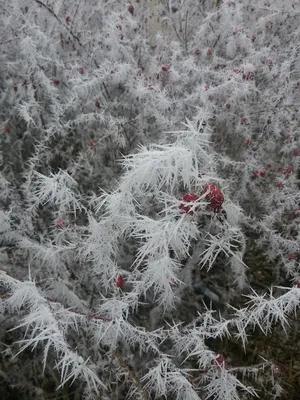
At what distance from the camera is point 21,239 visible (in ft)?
7.10

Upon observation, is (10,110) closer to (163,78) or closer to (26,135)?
(26,135)

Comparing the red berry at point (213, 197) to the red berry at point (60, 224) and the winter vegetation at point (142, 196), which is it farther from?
the red berry at point (60, 224)

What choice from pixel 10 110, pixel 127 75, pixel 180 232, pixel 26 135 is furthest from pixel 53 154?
pixel 180 232

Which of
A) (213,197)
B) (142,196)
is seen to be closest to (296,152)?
(142,196)

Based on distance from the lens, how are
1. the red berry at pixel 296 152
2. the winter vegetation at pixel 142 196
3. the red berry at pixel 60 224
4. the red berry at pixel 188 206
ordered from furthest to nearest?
the red berry at pixel 296 152, the red berry at pixel 60 224, the winter vegetation at pixel 142 196, the red berry at pixel 188 206

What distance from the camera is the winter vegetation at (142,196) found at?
182 centimetres

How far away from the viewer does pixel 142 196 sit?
205cm

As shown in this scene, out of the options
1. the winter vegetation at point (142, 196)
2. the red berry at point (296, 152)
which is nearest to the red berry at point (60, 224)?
the winter vegetation at point (142, 196)

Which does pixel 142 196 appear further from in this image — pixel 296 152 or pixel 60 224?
pixel 296 152

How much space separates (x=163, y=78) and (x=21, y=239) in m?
1.72

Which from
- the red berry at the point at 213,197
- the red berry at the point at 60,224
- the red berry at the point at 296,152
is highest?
the red berry at the point at 213,197

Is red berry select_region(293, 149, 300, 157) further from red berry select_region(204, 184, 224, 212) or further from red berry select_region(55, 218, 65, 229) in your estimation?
red berry select_region(55, 218, 65, 229)

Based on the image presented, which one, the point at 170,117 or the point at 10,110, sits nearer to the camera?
the point at 170,117

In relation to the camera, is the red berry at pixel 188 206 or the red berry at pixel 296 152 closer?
the red berry at pixel 188 206
